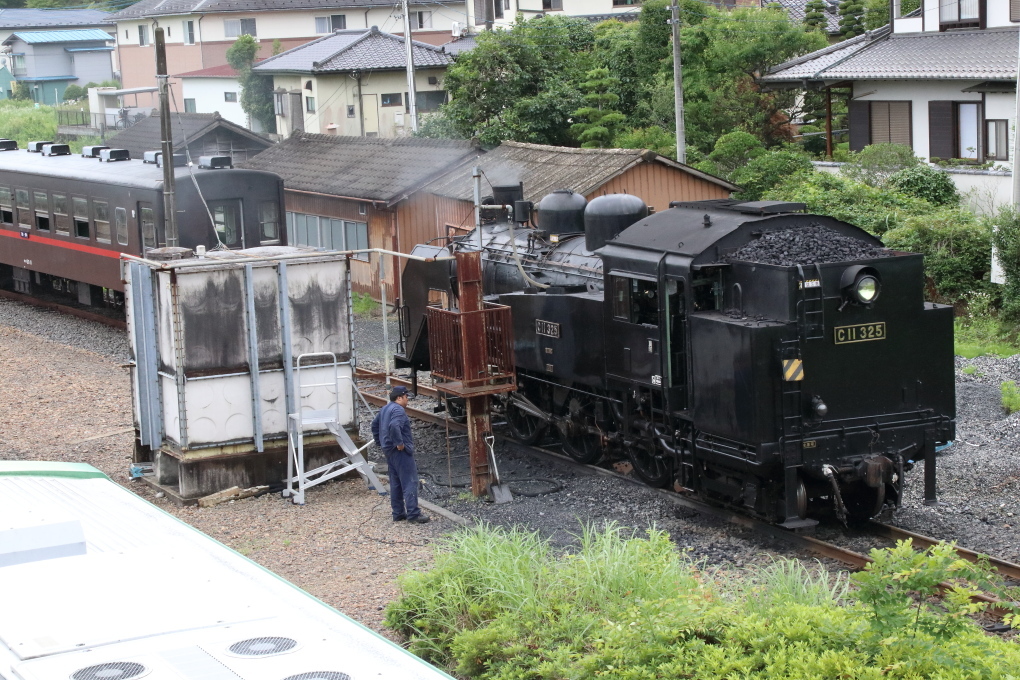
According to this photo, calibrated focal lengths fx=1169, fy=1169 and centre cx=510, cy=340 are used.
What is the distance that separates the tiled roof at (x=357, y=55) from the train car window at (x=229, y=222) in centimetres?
2191

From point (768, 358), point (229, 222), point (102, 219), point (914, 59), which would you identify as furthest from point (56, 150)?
point (768, 358)

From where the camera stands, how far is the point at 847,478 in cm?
980

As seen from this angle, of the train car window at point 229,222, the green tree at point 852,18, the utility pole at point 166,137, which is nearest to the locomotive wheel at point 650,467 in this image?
the utility pole at point 166,137

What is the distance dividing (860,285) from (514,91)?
70.2ft

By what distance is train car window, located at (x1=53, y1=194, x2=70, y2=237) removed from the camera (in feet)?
73.9

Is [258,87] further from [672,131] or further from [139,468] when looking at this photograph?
[139,468]

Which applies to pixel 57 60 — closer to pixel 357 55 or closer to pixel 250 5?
pixel 250 5

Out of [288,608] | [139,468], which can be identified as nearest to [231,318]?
[139,468]

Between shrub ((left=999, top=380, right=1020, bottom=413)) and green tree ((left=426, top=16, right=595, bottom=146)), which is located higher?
green tree ((left=426, top=16, right=595, bottom=146))

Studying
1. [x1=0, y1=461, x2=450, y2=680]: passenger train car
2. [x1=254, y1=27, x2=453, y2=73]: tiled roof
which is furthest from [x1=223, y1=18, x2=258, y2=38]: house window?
[x1=0, y1=461, x2=450, y2=680]: passenger train car

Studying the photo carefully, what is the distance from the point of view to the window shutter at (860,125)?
26906mm

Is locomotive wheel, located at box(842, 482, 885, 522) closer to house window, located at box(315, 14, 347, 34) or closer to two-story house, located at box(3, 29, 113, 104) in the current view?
house window, located at box(315, 14, 347, 34)

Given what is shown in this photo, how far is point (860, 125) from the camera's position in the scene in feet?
89.2

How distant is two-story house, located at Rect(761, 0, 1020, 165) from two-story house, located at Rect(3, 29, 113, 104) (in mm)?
52024
